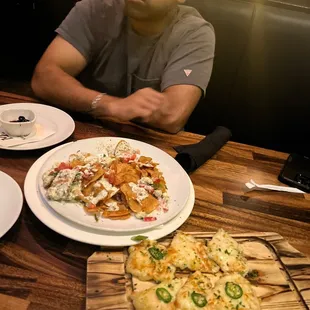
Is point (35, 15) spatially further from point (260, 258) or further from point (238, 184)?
point (260, 258)

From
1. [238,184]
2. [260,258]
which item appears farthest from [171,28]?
[260,258]

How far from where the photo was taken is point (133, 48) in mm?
1892

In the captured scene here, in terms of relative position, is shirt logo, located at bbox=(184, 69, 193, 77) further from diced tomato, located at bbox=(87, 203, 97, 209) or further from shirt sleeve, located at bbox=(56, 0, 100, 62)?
diced tomato, located at bbox=(87, 203, 97, 209)

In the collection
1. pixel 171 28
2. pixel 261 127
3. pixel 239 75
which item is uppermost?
pixel 171 28

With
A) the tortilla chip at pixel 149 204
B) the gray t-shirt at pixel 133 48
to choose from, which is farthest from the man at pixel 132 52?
the tortilla chip at pixel 149 204

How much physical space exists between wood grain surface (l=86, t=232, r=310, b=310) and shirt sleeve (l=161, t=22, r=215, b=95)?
1.02 meters

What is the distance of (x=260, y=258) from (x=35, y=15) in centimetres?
334

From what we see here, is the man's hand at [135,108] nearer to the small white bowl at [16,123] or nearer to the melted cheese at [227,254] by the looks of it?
the small white bowl at [16,123]

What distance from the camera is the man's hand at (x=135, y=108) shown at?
1467mm

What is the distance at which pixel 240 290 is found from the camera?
82 centimetres

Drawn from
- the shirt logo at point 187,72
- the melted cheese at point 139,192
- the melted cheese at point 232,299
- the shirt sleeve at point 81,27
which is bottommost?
the melted cheese at point 232,299

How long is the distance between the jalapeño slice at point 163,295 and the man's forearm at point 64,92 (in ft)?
2.89

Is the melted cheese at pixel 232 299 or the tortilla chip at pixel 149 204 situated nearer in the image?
the melted cheese at pixel 232 299

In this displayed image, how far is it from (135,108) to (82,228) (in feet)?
2.23
